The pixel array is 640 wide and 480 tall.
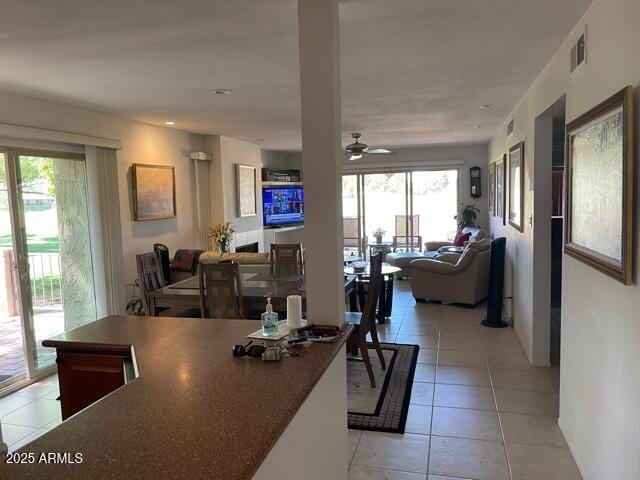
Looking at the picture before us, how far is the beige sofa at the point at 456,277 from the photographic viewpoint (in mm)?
6234

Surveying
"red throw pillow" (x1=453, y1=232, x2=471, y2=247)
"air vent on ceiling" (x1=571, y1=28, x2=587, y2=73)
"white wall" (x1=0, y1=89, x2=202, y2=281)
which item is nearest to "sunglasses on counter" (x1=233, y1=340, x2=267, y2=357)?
"air vent on ceiling" (x1=571, y1=28, x2=587, y2=73)

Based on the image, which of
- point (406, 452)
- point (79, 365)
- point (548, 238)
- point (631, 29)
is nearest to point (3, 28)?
point (79, 365)

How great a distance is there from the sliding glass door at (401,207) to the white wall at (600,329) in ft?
20.4

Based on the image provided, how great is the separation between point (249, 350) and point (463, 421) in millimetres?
1920

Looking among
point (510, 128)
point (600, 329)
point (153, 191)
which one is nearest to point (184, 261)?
point (153, 191)

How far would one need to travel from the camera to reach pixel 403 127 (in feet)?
20.8

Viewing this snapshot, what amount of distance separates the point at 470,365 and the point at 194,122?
13.5 ft

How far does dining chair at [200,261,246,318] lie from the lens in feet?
12.0

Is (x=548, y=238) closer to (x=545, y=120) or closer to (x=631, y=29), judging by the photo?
(x=545, y=120)

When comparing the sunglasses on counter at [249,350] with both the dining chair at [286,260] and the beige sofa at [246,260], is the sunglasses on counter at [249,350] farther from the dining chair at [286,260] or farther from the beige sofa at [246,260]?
the beige sofa at [246,260]

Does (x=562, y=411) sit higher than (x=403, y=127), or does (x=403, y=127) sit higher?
(x=403, y=127)

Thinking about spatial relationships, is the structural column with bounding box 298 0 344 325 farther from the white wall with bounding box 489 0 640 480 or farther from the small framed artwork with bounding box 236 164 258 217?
the small framed artwork with bounding box 236 164 258 217

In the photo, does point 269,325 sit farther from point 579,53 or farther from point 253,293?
point 579,53

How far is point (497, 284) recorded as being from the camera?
5.32 m
